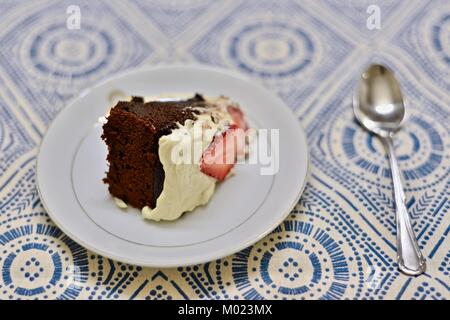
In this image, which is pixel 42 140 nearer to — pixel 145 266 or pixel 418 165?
pixel 145 266

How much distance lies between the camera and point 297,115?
1.71m

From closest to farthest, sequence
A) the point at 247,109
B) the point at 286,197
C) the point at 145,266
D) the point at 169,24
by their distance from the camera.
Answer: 1. the point at 145,266
2. the point at 286,197
3. the point at 247,109
4. the point at 169,24

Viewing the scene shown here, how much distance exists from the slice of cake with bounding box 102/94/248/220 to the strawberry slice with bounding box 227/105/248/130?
0.34ft

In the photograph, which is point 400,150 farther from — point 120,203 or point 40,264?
point 40,264

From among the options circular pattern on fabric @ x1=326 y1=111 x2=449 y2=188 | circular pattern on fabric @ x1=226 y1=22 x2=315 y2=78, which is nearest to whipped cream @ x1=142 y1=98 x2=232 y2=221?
circular pattern on fabric @ x1=326 y1=111 x2=449 y2=188

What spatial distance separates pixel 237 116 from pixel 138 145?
35cm

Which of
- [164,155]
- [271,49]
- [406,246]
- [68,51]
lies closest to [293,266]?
[406,246]

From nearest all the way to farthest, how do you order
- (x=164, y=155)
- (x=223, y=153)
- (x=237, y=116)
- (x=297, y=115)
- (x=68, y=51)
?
(x=164, y=155)
(x=223, y=153)
(x=237, y=116)
(x=297, y=115)
(x=68, y=51)

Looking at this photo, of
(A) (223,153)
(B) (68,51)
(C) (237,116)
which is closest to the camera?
(A) (223,153)

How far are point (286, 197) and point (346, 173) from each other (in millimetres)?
246

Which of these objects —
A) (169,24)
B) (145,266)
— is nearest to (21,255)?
(145,266)

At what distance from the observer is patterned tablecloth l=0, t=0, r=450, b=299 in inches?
50.4

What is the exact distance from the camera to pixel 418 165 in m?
1.55

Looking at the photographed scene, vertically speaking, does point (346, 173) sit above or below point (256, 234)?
above
